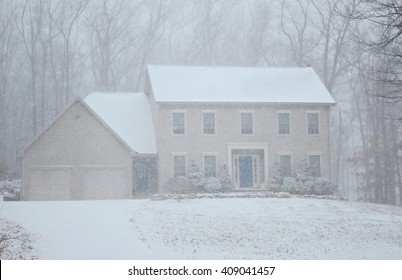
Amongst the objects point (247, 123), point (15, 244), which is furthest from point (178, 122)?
point (15, 244)

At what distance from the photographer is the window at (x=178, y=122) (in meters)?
22.4

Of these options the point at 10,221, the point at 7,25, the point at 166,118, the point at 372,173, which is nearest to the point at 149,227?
the point at 10,221

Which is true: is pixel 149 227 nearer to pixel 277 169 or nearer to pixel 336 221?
pixel 336 221

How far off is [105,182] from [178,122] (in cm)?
465

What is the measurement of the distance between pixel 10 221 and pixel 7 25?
10372 millimetres

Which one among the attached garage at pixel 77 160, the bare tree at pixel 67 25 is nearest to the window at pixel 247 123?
the attached garage at pixel 77 160

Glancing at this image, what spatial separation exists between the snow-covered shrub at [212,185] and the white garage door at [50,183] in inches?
222

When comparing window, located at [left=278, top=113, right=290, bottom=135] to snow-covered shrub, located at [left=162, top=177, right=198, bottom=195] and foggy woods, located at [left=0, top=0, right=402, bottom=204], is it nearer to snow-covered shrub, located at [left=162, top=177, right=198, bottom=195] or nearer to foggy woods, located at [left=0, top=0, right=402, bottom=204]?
foggy woods, located at [left=0, top=0, right=402, bottom=204]

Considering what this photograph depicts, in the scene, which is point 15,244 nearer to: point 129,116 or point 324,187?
point 129,116

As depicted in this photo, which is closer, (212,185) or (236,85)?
(212,185)

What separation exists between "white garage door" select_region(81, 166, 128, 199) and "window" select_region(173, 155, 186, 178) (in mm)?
3102

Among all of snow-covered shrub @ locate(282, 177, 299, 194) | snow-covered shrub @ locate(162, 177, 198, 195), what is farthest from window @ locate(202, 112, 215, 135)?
snow-covered shrub @ locate(282, 177, 299, 194)

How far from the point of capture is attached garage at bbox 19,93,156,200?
1916 cm

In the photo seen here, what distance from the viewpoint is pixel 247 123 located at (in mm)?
22984
